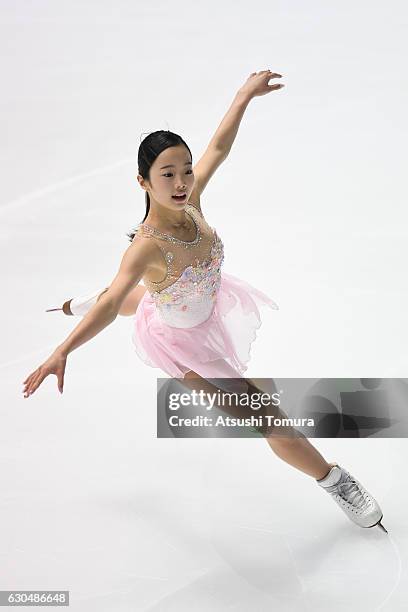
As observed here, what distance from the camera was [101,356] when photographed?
3910 millimetres

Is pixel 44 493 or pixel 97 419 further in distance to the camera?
pixel 97 419

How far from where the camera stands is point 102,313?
2.51 metres

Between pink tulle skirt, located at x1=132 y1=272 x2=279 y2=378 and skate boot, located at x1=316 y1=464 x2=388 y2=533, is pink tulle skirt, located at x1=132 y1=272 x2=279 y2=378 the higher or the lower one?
the higher one

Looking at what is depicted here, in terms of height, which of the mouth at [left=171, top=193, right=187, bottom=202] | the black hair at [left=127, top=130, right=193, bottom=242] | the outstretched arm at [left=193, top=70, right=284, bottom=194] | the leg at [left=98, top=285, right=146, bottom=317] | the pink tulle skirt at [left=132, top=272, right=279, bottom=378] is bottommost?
the pink tulle skirt at [left=132, top=272, right=279, bottom=378]

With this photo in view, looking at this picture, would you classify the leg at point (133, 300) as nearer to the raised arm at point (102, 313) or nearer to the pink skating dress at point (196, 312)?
the pink skating dress at point (196, 312)

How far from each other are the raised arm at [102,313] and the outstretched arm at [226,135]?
0.42 meters

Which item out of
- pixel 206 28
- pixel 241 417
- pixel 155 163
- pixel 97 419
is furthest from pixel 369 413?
pixel 206 28

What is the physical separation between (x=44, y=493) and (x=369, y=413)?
48.8 inches

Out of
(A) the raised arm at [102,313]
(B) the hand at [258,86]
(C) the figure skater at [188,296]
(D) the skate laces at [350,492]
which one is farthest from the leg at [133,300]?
(D) the skate laces at [350,492]

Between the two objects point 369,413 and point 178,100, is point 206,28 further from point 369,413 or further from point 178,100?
point 369,413

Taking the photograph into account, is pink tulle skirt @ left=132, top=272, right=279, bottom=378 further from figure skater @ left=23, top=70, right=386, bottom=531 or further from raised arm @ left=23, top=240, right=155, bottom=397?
raised arm @ left=23, top=240, right=155, bottom=397

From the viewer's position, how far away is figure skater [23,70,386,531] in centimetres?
261

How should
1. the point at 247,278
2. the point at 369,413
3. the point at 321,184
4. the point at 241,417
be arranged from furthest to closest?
the point at 321,184 < the point at 247,278 < the point at 369,413 < the point at 241,417

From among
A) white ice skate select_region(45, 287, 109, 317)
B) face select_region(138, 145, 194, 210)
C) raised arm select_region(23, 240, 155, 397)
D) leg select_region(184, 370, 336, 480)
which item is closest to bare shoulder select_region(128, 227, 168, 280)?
raised arm select_region(23, 240, 155, 397)
